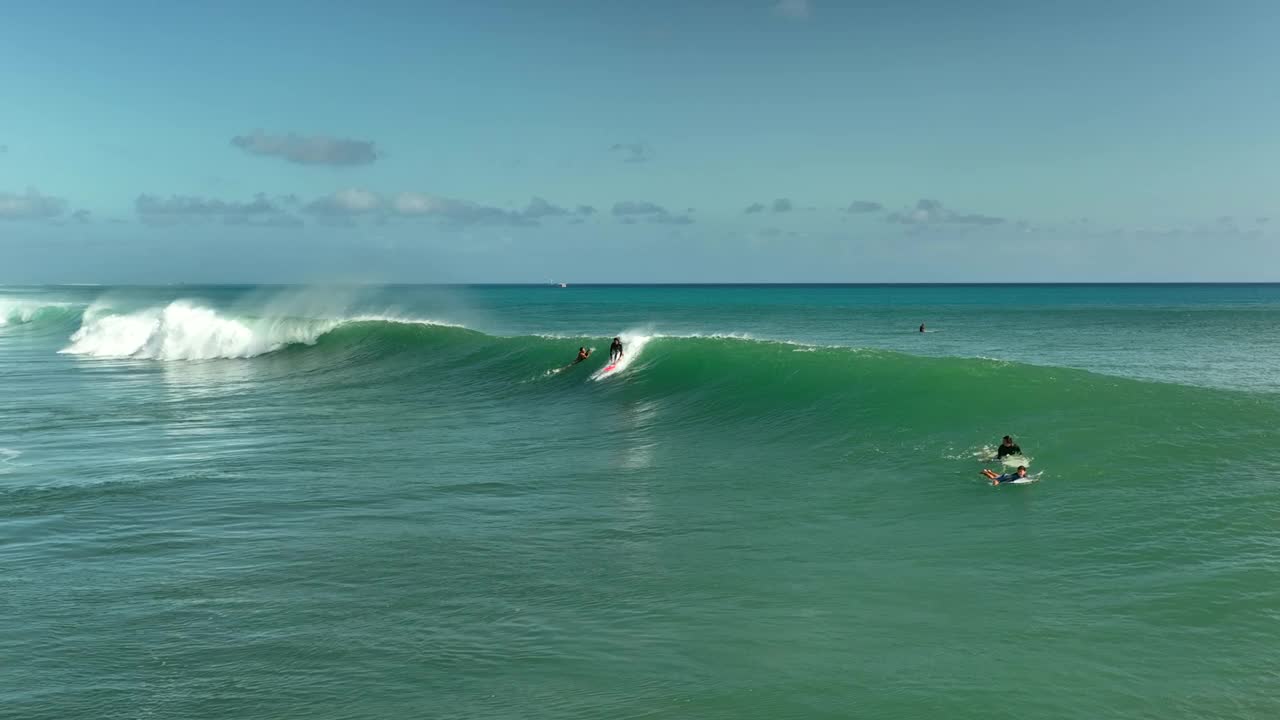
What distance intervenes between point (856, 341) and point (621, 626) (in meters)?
52.8

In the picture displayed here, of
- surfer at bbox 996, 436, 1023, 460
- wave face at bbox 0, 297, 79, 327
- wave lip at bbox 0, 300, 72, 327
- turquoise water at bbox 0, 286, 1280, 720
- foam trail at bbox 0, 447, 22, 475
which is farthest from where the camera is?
wave lip at bbox 0, 300, 72, 327

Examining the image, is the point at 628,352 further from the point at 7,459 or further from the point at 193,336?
the point at 193,336

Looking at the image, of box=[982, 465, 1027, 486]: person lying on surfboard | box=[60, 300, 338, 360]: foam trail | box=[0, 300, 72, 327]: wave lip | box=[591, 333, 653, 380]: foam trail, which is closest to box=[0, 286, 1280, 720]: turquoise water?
box=[982, 465, 1027, 486]: person lying on surfboard

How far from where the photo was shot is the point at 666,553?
39.0 ft

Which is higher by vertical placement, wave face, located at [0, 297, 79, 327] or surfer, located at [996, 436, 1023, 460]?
wave face, located at [0, 297, 79, 327]

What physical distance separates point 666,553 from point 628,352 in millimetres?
21794

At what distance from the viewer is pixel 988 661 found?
8500 millimetres

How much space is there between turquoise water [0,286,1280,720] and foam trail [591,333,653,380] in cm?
462

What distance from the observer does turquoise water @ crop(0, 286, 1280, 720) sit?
26.5 ft

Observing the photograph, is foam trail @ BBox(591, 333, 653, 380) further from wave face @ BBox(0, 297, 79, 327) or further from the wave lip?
the wave lip

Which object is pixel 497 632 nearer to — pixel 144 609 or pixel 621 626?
pixel 621 626

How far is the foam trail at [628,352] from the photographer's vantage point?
31531 mm

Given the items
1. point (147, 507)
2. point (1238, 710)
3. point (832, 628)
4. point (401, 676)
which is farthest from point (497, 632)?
point (147, 507)

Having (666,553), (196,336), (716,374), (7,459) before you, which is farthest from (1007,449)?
(196,336)
